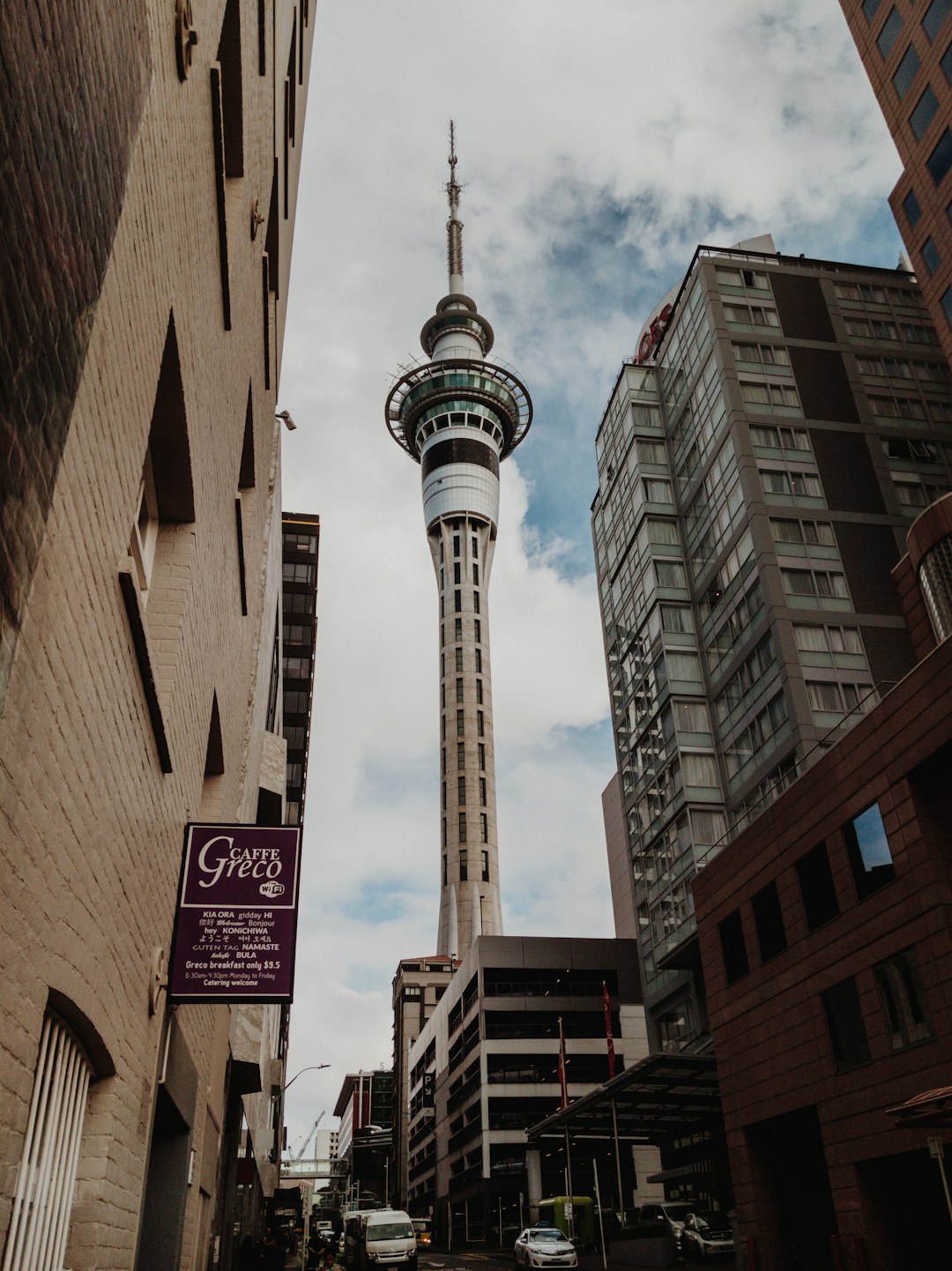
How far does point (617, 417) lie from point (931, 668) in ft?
136

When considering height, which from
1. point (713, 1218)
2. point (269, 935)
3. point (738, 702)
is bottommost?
point (713, 1218)

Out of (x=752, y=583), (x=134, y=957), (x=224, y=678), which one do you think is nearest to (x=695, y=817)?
(x=752, y=583)

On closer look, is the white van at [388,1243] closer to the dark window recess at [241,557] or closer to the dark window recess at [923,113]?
the dark window recess at [241,557]

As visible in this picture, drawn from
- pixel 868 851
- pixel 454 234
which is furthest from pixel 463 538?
pixel 868 851

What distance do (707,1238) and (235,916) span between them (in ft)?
101

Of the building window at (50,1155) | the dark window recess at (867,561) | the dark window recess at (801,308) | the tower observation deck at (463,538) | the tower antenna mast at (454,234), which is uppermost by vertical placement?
the tower antenna mast at (454,234)

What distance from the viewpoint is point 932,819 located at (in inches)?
853

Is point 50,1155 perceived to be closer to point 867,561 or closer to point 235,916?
point 235,916

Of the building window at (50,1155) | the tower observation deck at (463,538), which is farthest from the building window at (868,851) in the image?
the tower observation deck at (463,538)

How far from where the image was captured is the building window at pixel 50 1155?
499cm

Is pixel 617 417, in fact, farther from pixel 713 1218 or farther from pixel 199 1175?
pixel 199 1175

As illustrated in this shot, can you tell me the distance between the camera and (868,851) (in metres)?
23.6

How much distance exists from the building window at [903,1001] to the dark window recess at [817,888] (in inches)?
93.4

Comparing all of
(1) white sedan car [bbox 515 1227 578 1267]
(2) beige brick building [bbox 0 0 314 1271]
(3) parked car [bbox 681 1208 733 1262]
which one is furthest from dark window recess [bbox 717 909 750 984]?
(2) beige brick building [bbox 0 0 314 1271]
